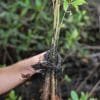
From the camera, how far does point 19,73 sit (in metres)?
1.42

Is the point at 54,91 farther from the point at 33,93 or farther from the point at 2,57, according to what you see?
the point at 2,57

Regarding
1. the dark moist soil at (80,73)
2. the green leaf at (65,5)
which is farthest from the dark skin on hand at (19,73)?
the dark moist soil at (80,73)

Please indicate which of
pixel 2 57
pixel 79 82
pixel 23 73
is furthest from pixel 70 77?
pixel 23 73

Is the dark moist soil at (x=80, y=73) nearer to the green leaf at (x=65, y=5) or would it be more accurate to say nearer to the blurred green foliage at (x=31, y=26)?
the blurred green foliage at (x=31, y=26)

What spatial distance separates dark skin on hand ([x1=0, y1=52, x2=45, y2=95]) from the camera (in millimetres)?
1386

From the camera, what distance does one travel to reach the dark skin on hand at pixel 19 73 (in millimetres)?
1386

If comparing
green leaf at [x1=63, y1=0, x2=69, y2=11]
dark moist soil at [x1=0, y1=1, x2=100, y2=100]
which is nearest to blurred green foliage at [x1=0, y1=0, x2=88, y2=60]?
dark moist soil at [x1=0, y1=1, x2=100, y2=100]

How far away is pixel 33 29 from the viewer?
2328mm

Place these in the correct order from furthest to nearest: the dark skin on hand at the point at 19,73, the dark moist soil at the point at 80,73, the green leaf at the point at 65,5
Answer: the dark moist soil at the point at 80,73, the dark skin on hand at the point at 19,73, the green leaf at the point at 65,5

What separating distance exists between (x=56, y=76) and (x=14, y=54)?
1023 mm

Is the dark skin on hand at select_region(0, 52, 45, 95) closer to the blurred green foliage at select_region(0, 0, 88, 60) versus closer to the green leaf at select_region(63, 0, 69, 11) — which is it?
the green leaf at select_region(63, 0, 69, 11)

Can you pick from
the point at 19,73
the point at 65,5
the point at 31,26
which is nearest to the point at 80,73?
the point at 31,26

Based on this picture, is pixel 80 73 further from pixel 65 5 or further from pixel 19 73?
pixel 65 5

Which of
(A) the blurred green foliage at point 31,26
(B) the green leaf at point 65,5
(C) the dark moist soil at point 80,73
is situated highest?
(B) the green leaf at point 65,5
